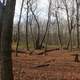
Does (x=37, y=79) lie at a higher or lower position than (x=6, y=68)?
lower

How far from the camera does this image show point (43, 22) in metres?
78.9

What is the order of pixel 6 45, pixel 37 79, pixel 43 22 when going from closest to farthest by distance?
1. pixel 6 45
2. pixel 37 79
3. pixel 43 22

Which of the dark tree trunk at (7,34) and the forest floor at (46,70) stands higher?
the dark tree trunk at (7,34)

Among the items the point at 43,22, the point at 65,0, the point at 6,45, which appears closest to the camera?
the point at 6,45

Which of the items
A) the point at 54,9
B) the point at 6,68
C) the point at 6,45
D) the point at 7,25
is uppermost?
the point at 54,9

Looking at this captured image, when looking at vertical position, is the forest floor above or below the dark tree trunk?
below

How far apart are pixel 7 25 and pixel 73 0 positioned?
33.4 m

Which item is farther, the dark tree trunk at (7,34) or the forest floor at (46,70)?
the forest floor at (46,70)

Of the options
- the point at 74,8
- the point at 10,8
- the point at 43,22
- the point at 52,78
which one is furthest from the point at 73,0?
the point at 43,22

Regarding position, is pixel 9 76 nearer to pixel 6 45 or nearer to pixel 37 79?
pixel 6 45

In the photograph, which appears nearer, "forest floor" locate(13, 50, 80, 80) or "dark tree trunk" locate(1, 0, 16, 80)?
"dark tree trunk" locate(1, 0, 16, 80)

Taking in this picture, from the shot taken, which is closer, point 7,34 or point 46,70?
point 7,34

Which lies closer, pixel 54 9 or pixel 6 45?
pixel 6 45

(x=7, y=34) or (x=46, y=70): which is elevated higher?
(x=7, y=34)
